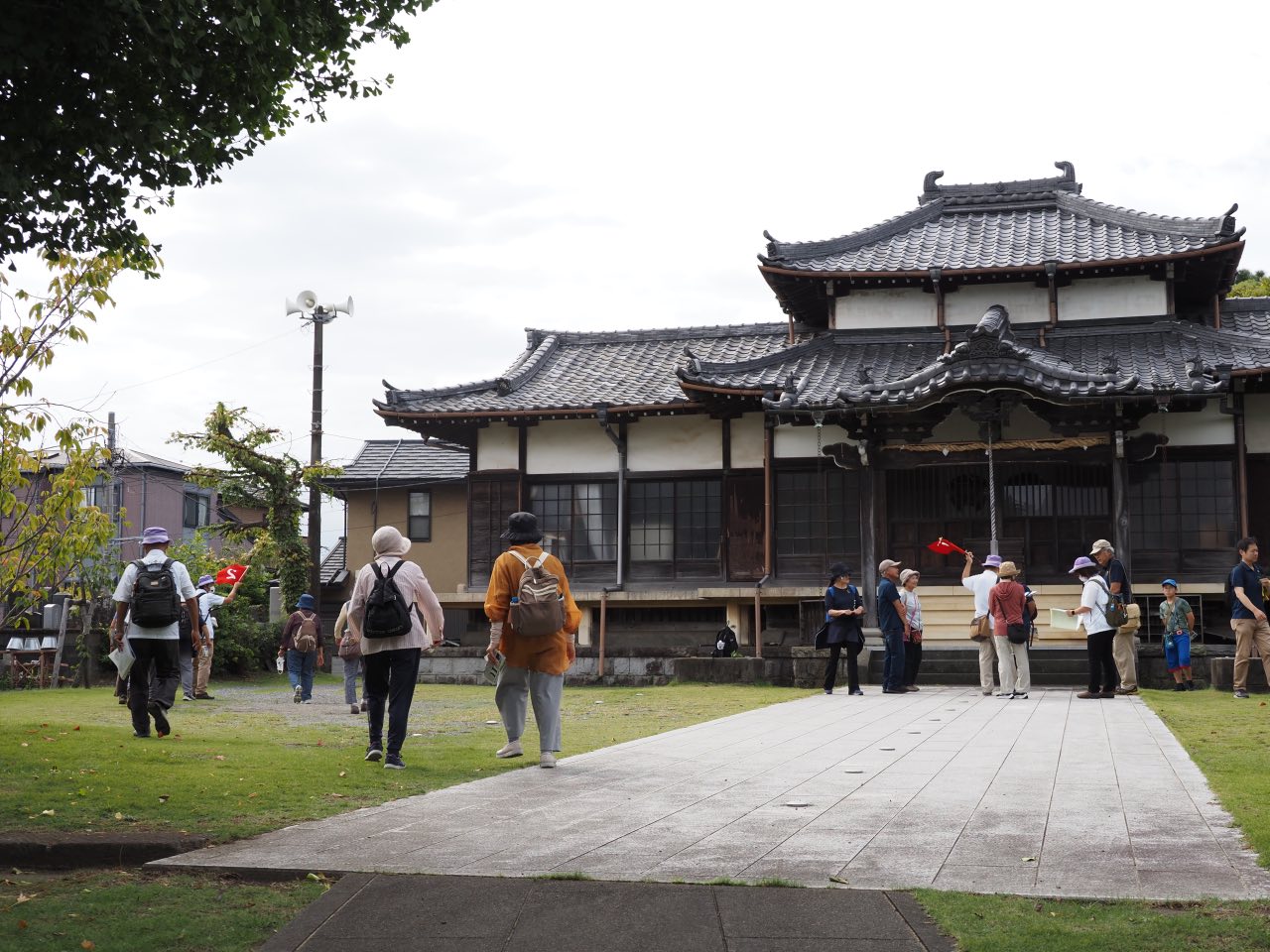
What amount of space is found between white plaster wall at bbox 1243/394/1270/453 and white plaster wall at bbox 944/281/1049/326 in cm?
408

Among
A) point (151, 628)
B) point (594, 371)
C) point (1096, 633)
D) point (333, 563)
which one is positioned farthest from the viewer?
point (333, 563)

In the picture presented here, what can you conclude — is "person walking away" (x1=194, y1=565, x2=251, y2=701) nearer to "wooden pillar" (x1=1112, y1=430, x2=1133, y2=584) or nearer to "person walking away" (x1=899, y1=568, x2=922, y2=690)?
"person walking away" (x1=899, y1=568, x2=922, y2=690)

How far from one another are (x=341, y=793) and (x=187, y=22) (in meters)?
4.74

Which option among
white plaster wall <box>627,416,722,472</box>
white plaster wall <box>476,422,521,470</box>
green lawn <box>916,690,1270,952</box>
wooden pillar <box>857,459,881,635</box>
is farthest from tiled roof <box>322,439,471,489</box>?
green lawn <box>916,690,1270,952</box>

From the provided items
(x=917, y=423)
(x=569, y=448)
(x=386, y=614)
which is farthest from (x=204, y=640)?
(x=917, y=423)

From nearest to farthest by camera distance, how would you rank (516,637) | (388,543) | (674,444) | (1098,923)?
1. (1098,923)
2. (516,637)
3. (388,543)
4. (674,444)

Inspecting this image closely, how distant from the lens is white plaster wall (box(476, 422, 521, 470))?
2862 cm

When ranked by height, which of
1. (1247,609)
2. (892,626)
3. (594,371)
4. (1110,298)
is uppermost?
(1110,298)

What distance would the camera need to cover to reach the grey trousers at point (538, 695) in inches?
388

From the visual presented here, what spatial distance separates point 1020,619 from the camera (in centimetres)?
1752

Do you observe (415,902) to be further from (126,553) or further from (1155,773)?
(126,553)

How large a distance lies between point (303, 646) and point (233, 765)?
9.67 metres

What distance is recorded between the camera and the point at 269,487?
3297 centimetres

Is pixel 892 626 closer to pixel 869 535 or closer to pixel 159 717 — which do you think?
pixel 869 535
